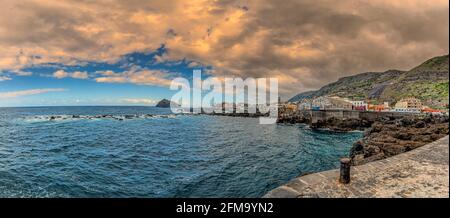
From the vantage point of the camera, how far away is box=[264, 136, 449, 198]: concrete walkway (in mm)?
6461

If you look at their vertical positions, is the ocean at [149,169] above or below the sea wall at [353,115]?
below

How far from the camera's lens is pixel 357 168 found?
855 cm

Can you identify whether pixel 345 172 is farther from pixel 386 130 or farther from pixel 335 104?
pixel 335 104

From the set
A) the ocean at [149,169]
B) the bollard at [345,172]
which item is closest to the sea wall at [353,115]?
the ocean at [149,169]

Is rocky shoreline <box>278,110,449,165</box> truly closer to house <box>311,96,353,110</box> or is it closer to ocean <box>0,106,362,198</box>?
ocean <box>0,106,362,198</box>

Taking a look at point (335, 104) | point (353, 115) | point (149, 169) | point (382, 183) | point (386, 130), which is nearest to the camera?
point (382, 183)

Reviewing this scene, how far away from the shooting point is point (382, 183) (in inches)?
280

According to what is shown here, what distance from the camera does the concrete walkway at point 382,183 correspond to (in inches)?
254

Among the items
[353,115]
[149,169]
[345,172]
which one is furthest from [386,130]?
[353,115]

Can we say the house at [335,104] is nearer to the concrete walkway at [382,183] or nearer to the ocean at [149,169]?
the ocean at [149,169]

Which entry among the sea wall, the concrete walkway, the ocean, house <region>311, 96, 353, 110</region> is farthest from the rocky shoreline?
house <region>311, 96, 353, 110</region>

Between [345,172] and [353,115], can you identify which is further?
[353,115]
